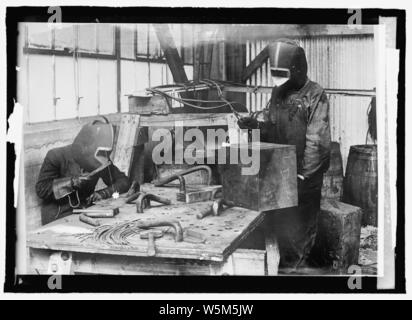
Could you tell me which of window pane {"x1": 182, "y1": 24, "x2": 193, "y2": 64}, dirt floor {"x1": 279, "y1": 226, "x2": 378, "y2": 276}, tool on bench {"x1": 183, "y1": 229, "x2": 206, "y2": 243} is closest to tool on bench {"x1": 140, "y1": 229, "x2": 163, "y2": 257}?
tool on bench {"x1": 183, "y1": 229, "x2": 206, "y2": 243}

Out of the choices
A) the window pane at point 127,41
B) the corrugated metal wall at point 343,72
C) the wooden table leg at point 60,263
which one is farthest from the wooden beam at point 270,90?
the wooden table leg at point 60,263

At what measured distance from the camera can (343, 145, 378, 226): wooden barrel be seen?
3340 mm

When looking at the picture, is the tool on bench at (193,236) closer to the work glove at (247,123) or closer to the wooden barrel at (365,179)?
the work glove at (247,123)

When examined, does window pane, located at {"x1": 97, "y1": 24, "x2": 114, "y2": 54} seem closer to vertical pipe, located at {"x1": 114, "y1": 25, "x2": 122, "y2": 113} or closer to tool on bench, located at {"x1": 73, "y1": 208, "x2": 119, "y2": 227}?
vertical pipe, located at {"x1": 114, "y1": 25, "x2": 122, "y2": 113}

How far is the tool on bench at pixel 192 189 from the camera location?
3314 mm

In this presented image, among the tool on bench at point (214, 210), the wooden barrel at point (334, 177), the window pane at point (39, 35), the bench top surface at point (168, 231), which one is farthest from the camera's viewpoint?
the wooden barrel at point (334, 177)

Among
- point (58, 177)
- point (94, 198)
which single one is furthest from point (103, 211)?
point (58, 177)

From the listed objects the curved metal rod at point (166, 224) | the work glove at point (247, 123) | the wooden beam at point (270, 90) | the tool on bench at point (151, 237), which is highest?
the wooden beam at point (270, 90)

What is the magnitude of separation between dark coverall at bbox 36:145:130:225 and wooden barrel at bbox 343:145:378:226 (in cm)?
169

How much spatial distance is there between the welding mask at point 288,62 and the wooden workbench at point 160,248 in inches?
37.1

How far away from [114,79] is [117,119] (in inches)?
10.9

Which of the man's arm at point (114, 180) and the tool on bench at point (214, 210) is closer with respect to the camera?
the tool on bench at point (214, 210)

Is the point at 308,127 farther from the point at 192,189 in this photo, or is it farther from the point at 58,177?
the point at 58,177

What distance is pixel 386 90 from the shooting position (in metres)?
3.31
